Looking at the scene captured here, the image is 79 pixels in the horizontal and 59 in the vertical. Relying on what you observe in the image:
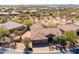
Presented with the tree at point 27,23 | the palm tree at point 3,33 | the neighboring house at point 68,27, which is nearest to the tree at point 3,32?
the palm tree at point 3,33

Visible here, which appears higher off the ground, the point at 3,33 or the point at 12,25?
the point at 12,25

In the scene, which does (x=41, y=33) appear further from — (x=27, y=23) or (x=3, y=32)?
(x=3, y=32)

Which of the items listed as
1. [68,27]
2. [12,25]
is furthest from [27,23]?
[68,27]

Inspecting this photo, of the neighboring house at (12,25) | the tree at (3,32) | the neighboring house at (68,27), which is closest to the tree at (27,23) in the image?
the neighboring house at (12,25)

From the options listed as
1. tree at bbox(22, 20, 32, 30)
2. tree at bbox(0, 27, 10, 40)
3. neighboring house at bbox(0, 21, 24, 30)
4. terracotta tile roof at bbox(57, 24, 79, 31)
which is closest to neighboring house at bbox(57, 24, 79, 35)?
terracotta tile roof at bbox(57, 24, 79, 31)

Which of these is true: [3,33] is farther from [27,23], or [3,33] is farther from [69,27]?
[69,27]

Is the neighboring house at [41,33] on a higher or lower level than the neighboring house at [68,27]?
lower

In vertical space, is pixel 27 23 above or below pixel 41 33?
above

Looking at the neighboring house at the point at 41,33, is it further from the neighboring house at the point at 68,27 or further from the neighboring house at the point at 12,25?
the neighboring house at the point at 12,25

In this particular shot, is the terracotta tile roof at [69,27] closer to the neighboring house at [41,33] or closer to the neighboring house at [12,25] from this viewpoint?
the neighboring house at [41,33]

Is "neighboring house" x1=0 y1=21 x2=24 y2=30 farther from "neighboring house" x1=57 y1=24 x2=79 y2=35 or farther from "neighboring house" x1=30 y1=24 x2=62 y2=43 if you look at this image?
"neighboring house" x1=57 y1=24 x2=79 y2=35

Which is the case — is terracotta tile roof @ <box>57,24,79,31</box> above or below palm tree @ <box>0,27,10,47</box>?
above

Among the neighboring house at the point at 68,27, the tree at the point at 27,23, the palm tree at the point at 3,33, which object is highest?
the tree at the point at 27,23

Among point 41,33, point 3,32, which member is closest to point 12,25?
point 3,32
